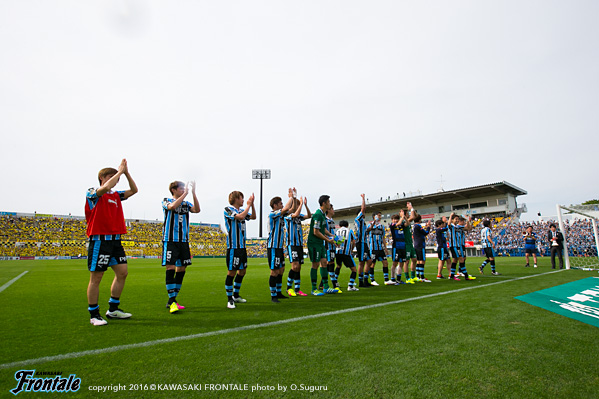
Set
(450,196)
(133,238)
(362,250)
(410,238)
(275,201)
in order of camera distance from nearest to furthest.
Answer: (275,201) → (362,250) → (410,238) → (450,196) → (133,238)

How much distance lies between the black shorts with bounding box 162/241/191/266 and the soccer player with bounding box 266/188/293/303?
1534mm

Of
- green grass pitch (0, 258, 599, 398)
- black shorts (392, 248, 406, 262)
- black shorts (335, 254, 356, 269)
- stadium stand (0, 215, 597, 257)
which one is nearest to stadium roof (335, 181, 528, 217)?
stadium stand (0, 215, 597, 257)

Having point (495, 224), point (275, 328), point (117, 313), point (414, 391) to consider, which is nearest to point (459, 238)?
point (275, 328)

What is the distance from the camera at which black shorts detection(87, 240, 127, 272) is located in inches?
155

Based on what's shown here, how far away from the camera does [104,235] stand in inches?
160

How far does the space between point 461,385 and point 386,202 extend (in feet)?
160

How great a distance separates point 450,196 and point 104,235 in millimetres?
48666

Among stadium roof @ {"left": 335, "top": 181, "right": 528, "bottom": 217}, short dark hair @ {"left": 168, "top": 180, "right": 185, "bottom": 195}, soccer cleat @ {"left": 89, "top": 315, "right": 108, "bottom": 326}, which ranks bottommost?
soccer cleat @ {"left": 89, "top": 315, "right": 108, "bottom": 326}

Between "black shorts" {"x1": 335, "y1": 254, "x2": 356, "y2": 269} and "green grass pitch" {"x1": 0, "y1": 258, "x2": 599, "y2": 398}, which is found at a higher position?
"black shorts" {"x1": 335, "y1": 254, "x2": 356, "y2": 269}

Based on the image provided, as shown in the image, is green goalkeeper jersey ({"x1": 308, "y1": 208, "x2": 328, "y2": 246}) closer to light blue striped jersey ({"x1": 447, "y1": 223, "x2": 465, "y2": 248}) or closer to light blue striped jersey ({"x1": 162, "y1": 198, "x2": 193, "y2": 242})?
light blue striped jersey ({"x1": 162, "y1": 198, "x2": 193, "y2": 242})

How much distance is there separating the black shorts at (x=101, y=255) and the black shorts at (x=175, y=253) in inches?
33.2

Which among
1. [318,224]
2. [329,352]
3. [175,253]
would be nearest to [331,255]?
[318,224]

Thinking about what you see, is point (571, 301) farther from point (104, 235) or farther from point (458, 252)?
point (104, 235)

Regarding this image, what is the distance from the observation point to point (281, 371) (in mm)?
2309
